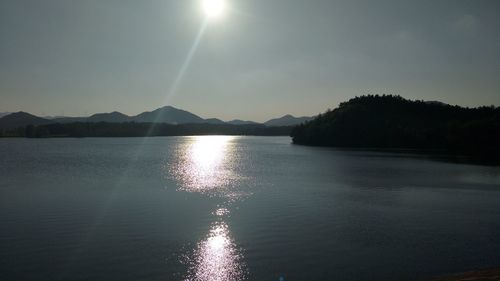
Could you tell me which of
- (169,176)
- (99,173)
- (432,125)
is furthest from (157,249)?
(432,125)

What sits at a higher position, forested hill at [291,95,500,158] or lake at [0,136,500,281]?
forested hill at [291,95,500,158]

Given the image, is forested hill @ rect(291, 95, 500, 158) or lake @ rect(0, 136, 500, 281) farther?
forested hill @ rect(291, 95, 500, 158)

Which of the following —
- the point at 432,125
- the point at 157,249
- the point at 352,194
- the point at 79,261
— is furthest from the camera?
the point at 432,125

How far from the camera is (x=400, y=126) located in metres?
156

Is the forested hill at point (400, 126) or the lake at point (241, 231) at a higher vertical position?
the forested hill at point (400, 126)

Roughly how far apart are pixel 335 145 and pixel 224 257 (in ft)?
495

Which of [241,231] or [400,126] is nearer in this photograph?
[241,231]

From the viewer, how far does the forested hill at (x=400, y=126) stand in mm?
120562

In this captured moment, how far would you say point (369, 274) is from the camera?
1806cm

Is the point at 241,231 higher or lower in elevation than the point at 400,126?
lower

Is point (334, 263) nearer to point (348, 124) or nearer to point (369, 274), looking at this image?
point (369, 274)

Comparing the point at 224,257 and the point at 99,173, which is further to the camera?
the point at 99,173

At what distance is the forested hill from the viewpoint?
12056 cm

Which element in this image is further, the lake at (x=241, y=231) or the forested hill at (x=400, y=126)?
the forested hill at (x=400, y=126)
